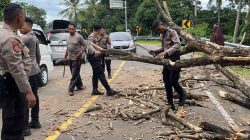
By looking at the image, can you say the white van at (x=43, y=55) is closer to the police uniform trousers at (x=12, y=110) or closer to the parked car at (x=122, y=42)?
the police uniform trousers at (x=12, y=110)

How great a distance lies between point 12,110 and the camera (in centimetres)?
549

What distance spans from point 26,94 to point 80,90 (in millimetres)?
6638

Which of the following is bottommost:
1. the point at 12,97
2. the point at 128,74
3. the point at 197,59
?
the point at 128,74

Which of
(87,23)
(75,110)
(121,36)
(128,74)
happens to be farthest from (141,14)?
(75,110)

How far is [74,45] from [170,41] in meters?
3.65

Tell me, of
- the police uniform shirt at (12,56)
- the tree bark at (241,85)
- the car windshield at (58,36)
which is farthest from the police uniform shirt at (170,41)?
the car windshield at (58,36)

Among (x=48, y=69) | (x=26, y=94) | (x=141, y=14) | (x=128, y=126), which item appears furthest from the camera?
(x=141, y=14)

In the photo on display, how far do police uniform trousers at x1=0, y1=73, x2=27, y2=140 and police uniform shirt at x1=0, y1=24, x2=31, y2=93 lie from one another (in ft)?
0.61

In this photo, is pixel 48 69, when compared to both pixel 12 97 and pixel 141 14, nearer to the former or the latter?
pixel 12 97

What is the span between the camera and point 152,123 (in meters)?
7.84

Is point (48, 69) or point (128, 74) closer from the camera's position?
point (48, 69)

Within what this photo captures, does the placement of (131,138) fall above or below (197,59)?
below

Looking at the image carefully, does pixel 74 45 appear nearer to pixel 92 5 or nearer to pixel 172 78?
pixel 172 78

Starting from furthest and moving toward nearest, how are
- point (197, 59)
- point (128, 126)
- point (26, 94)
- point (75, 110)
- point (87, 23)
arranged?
point (87, 23)
point (75, 110)
point (128, 126)
point (197, 59)
point (26, 94)
